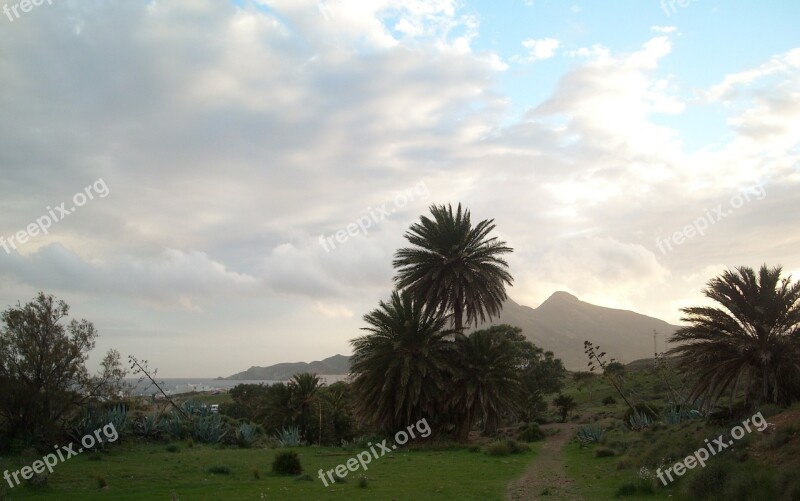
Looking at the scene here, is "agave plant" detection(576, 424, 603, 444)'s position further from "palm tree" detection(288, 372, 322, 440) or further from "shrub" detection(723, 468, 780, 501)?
"shrub" detection(723, 468, 780, 501)

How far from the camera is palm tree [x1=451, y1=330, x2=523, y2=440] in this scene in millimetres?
31250

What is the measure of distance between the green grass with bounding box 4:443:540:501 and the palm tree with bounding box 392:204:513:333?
10042 mm

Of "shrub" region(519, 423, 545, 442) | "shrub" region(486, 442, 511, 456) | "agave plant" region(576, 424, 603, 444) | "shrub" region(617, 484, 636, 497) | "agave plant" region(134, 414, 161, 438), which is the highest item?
"agave plant" region(134, 414, 161, 438)

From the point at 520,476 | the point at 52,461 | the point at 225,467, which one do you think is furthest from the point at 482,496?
the point at 52,461

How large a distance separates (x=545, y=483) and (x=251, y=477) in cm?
930

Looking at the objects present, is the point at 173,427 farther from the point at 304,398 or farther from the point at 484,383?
the point at 484,383

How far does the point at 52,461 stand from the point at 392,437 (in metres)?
17.6

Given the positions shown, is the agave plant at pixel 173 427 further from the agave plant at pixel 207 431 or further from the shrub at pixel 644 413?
the shrub at pixel 644 413

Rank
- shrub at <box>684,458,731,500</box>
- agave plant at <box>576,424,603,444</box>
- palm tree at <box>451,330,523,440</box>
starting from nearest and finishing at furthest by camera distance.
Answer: shrub at <box>684,458,731,500</box> → agave plant at <box>576,424,603,444</box> → palm tree at <box>451,330,523,440</box>

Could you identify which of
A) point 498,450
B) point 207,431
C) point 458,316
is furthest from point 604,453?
point 207,431

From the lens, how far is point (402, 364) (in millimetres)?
30859

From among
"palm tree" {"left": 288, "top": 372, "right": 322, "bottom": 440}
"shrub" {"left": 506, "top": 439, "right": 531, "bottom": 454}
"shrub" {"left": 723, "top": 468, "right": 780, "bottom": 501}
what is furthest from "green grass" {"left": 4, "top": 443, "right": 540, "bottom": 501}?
"palm tree" {"left": 288, "top": 372, "right": 322, "bottom": 440}

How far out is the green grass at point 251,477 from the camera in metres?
14.5

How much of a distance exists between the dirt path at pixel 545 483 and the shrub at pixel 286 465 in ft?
23.4
